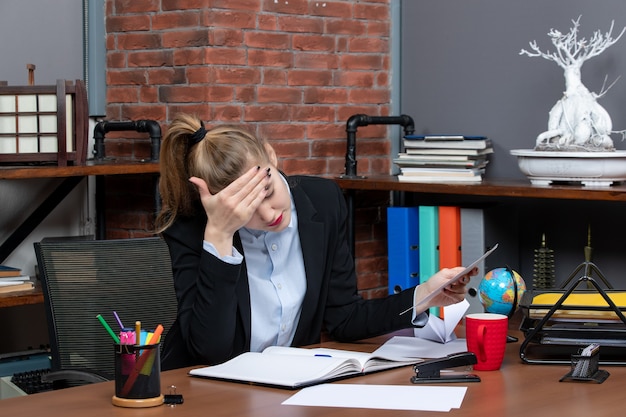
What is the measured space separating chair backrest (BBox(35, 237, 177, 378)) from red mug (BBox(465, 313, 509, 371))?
2.94ft

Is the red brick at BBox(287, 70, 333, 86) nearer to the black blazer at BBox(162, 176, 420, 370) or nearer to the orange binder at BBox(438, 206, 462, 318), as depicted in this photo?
the orange binder at BBox(438, 206, 462, 318)

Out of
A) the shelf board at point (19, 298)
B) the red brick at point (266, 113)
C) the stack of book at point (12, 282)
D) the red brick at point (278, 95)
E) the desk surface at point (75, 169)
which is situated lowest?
the shelf board at point (19, 298)

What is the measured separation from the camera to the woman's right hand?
1990mm

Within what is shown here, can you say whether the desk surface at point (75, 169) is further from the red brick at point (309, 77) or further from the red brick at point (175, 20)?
the red brick at point (309, 77)

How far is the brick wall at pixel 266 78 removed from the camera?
3.40 metres

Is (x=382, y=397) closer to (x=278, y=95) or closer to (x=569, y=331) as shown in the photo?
(x=569, y=331)

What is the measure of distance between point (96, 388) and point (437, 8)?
2541 millimetres

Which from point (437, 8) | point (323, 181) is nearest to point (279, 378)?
point (323, 181)

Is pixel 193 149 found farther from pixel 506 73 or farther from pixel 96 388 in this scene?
pixel 506 73

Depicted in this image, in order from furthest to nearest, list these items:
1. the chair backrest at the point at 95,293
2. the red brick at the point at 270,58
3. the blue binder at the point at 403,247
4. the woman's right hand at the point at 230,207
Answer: the blue binder at the point at 403,247
the red brick at the point at 270,58
the chair backrest at the point at 95,293
the woman's right hand at the point at 230,207

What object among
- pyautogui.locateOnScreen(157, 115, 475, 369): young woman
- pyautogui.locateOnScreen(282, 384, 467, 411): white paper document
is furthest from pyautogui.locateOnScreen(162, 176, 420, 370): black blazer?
pyautogui.locateOnScreen(282, 384, 467, 411): white paper document

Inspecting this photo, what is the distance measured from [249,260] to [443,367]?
606 mm

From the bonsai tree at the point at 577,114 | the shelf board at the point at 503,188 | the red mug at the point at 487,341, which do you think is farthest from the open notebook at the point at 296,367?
the bonsai tree at the point at 577,114

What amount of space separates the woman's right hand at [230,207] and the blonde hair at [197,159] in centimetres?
8
